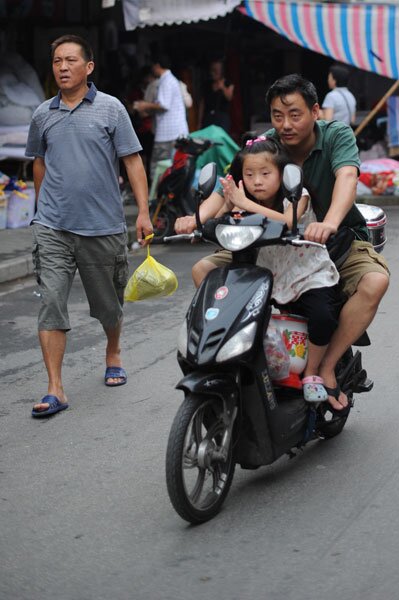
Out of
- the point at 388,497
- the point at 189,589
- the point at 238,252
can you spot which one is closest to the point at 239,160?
the point at 238,252

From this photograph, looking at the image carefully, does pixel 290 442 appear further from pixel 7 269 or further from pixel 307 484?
pixel 7 269

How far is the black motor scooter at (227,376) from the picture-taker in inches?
166

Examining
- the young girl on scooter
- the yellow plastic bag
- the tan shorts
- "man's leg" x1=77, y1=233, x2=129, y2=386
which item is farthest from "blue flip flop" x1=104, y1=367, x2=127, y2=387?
the tan shorts

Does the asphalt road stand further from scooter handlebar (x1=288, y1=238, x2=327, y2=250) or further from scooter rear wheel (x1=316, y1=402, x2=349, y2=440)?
scooter handlebar (x1=288, y1=238, x2=327, y2=250)

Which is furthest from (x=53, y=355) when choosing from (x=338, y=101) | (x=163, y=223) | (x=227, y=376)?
(x=338, y=101)

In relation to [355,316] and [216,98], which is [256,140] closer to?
[355,316]

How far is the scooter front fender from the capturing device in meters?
4.17

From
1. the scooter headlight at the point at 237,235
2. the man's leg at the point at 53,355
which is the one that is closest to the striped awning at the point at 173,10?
the man's leg at the point at 53,355

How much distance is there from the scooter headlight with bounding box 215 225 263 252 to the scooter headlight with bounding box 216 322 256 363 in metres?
0.33

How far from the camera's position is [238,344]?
4238 millimetres

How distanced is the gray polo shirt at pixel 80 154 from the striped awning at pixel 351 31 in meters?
8.72

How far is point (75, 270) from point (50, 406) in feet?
2.54

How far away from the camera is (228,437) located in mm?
4398

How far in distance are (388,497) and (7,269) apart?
6.35 m
